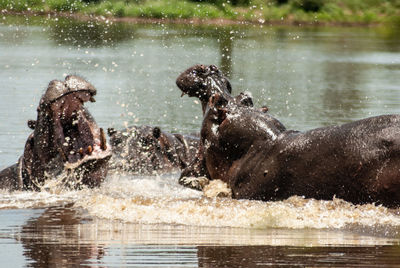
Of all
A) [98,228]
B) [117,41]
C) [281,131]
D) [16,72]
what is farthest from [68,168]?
[117,41]

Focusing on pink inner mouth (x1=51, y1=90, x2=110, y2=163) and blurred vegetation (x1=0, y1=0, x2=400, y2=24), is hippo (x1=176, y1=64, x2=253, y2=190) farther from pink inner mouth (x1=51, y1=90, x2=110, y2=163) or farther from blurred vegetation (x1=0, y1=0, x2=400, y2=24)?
blurred vegetation (x1=0, y1=0, x2=400, y2=24)

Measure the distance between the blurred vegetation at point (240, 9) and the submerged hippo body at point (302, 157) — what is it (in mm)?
30798

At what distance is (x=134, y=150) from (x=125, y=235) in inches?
152

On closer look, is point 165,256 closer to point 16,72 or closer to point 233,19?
point 16,72

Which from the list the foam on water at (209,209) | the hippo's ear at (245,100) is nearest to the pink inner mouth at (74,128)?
the foam on water at (209,209)

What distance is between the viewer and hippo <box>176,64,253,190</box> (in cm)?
785

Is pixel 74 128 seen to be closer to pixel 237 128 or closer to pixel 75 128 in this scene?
pixel 75 128

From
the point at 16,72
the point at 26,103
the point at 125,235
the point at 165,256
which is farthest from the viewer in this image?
the point at 16,72

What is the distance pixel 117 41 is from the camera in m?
32.8

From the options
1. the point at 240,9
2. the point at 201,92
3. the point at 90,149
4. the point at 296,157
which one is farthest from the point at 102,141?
the point at 240,9

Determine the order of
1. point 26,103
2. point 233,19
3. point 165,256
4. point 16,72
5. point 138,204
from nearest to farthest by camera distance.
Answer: point 165,256, point 138,204, point 26,103, point 16,72, point 233,19

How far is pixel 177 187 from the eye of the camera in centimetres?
874

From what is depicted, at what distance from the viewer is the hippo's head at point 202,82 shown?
26.3ft

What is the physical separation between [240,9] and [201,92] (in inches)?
1427
